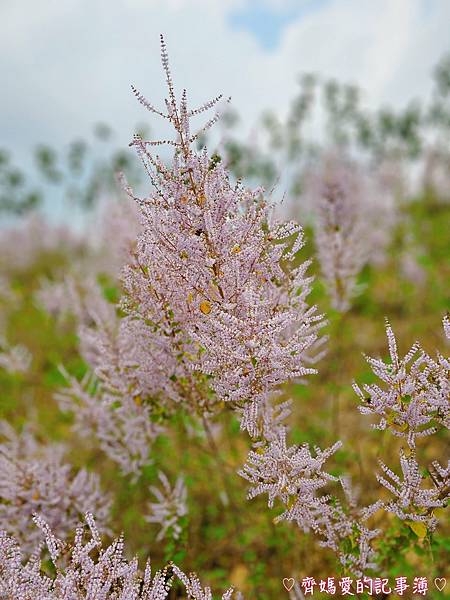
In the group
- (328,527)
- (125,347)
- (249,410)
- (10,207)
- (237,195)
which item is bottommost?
(328,527)

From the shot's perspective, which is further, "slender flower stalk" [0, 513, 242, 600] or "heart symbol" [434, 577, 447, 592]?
"heart symbol" [434, 577, 447, 592]

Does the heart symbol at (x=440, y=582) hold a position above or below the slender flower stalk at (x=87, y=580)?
above

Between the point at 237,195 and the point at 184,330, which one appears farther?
the point at 184,330

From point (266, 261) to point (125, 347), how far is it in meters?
0.99

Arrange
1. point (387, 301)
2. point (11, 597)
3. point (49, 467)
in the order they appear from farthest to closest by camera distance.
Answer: point (387, 301) → point (49, 467) → point (11, 597)

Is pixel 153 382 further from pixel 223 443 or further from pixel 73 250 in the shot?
pixel 73 250

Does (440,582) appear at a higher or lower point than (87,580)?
higher

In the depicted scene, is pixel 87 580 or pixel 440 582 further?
pixel 440 582

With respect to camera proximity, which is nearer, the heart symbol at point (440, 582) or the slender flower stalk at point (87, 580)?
the slender flower stalk at point (87, 580)

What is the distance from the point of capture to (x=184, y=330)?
2500 millimetres

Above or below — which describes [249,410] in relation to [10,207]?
below

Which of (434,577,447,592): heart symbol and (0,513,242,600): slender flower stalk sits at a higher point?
(434,577,447,592): heart symbol

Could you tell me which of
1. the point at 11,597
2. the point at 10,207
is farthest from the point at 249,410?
the point at 10,207

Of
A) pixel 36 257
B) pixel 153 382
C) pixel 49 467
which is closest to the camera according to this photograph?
pixel 153 382
